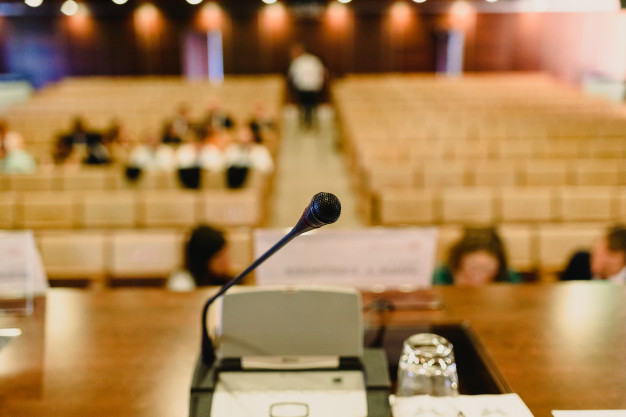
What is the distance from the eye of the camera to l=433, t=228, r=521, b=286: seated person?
1986 mm

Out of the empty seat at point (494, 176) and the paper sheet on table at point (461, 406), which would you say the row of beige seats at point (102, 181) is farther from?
the paper sheet on table at point (461, 406)

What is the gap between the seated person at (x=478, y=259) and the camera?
1.99 m

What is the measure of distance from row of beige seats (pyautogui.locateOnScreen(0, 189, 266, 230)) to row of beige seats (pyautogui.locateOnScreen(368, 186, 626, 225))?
3.19ft

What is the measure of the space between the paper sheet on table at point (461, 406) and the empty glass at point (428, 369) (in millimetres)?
12

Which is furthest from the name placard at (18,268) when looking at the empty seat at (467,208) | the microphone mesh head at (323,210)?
the empty seat at (467,208)

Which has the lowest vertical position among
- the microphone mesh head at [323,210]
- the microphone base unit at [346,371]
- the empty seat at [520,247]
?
the empty seat at [520,247]

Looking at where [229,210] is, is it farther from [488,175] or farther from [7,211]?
[488,175]

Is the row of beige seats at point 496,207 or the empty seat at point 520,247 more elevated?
the row of beige seats at point 496,207

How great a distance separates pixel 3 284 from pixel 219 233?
2.79ft

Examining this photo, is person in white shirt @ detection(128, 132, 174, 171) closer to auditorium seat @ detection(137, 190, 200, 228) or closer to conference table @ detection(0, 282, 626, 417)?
auditorium seat @ detection(137, 190, 200, 228)

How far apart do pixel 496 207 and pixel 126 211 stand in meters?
2.48

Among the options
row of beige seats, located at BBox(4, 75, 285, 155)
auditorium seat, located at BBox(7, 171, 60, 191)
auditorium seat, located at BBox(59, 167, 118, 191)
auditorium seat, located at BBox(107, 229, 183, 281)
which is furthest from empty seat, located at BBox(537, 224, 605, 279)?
row of beige seats, located at BBox(4, 75, 285, 155)

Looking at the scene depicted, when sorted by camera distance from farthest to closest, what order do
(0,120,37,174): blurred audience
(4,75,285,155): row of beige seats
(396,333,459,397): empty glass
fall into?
(4,75,285,155): row of beige seats < (0,120,37,174): blurred audience < (396,333,459,397): empty glass

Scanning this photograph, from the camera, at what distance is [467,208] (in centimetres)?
361
